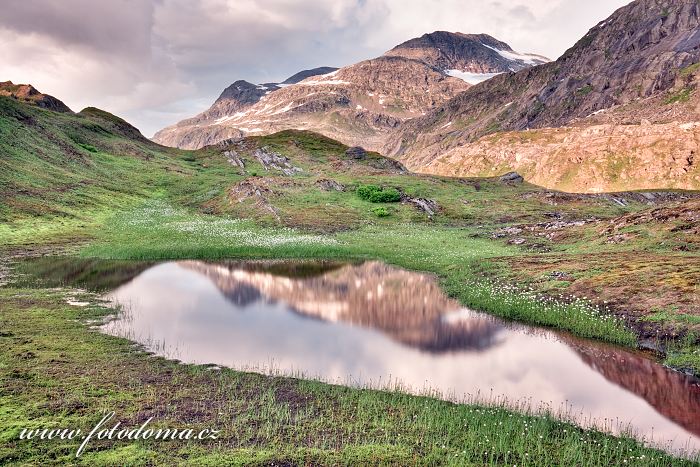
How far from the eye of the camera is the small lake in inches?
559

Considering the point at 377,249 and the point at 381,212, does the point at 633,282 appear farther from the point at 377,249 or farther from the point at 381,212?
the point at 381,212

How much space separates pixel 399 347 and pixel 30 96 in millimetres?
165513

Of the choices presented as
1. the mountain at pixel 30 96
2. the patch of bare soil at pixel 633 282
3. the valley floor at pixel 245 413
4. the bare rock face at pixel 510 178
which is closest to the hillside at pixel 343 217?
the patch of bare soil at pixel 633 282

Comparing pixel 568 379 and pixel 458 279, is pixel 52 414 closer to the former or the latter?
pixel 568 379

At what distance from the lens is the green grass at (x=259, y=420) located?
9797mm

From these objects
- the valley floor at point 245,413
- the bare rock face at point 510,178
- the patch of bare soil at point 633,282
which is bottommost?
the valley floor at point 245,413

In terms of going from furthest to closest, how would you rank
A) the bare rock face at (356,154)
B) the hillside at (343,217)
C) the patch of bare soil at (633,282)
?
1. the bare rock face at (356,154)
2. the hillside at (343,217)
3. the patch of bare soil at (633,282)

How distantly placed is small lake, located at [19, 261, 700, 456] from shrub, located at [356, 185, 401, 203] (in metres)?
42.5

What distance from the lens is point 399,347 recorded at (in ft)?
61.8

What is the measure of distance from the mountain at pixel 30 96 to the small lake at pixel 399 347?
448 feet

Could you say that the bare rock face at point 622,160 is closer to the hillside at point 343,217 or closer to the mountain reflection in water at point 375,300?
the hillside at point 343,217

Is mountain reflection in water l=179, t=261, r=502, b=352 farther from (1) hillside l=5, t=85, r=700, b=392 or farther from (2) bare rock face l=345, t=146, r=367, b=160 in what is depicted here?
(2) bare rock face l=345, t=146, r=367, b=160

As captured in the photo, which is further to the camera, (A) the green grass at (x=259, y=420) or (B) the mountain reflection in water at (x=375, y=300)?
(B) the mountain reflection in water at (x=375, y=300)

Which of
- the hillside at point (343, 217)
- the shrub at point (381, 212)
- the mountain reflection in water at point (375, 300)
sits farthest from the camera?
the shrub at point (381, 212)
